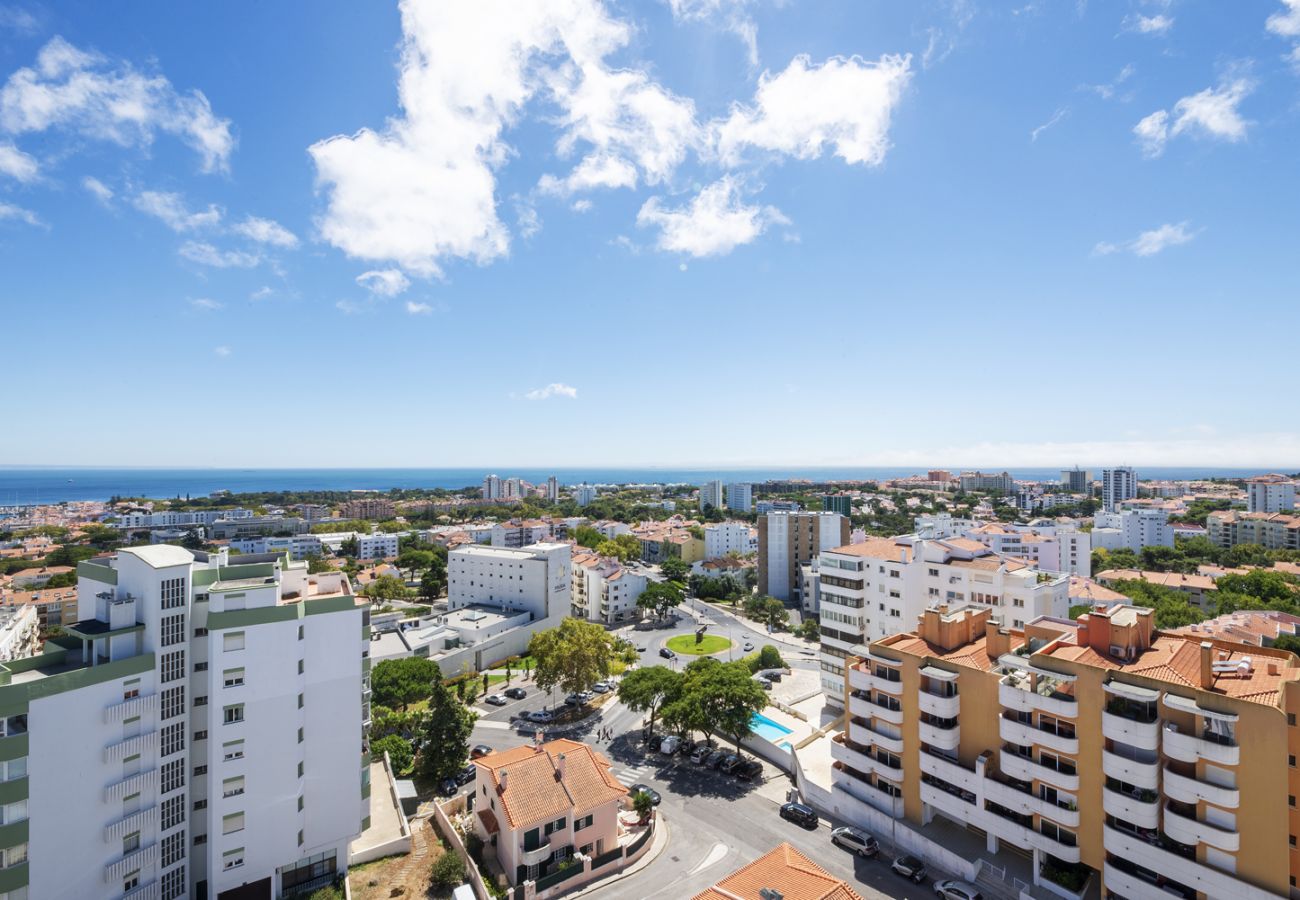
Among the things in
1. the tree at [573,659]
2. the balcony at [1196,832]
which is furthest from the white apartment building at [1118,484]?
the balcony at [1196,832]

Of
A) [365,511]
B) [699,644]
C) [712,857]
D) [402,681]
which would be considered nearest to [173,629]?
[712,857]

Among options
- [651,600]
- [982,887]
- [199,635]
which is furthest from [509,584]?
[982,887]

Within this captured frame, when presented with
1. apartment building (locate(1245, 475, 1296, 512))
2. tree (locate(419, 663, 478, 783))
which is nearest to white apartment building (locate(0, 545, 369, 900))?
tree (locate(419, 663, 478, 783))

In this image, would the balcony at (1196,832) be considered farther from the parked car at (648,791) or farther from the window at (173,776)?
the window at (173,776)

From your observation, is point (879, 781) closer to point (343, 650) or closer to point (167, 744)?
point (343, 650)

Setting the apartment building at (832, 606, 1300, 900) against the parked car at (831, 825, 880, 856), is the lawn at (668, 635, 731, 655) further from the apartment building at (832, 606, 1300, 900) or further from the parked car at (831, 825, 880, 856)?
the parked car at (831, 825, 880, 856)
